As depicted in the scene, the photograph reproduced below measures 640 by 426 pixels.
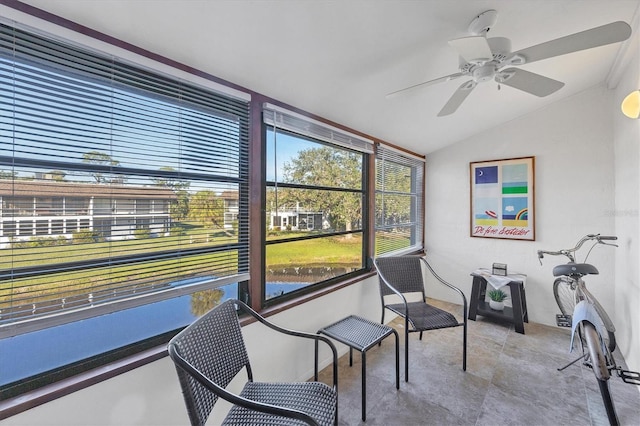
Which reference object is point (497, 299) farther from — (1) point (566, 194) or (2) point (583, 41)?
(2) point (583, 41)

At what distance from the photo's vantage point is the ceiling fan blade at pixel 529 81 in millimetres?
1593

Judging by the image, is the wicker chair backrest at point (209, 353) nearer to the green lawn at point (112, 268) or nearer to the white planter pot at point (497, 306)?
the green lawn at point (112, 268)

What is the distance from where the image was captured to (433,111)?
270 centimetres

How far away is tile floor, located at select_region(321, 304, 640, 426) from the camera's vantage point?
1831 millimetres

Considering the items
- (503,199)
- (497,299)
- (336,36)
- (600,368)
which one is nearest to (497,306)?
(497,299)

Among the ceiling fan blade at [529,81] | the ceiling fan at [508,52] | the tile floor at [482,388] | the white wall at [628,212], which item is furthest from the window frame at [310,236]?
the white wall at [628,212]

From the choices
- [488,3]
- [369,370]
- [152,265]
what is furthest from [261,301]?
[488,3]

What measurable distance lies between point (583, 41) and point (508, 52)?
29 centimetres

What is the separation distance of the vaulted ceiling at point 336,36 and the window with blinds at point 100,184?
0.19 meters

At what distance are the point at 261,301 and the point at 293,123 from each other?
130cm

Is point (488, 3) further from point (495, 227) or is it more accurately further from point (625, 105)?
point (495, 227)

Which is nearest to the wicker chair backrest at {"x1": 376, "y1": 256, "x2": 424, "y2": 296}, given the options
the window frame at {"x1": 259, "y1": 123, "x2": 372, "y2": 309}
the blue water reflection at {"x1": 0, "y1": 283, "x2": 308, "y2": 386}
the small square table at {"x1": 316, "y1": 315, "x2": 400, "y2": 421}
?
the window frame at {"x1": 259, "y1": 123, "x2": 372, "y2": 309}

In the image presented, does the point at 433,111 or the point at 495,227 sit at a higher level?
the point at 433,111

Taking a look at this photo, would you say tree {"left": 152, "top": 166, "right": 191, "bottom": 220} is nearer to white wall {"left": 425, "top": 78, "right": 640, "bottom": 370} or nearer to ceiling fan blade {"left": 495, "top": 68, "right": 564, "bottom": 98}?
ceiling fan blade {"left": 495, "top": 68, "right": 564, "bottom": 98}
